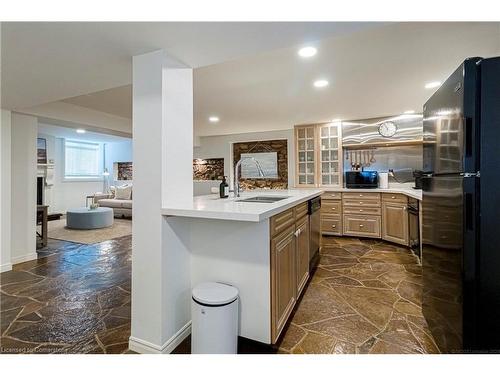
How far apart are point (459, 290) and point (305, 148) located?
14.1 feet

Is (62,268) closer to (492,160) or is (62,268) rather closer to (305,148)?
(492,160)

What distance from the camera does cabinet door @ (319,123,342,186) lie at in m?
5.06

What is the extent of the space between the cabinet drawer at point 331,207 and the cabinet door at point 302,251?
236 cm

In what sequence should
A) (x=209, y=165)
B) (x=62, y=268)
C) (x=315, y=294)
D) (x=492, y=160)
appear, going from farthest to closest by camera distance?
(x=209, y=165) → (x=62, y=268) → (x=315, y=294) → (x=492, y=160)

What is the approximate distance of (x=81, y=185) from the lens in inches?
315

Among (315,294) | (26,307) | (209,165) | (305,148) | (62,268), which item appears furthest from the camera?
(209,165)

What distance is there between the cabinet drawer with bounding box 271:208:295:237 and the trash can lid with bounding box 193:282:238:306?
45 centimetres

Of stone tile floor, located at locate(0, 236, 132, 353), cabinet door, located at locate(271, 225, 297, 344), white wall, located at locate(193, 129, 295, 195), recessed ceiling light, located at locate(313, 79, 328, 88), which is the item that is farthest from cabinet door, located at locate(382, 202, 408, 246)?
stone tile floor, located at locate(0, 236, 132, 353)

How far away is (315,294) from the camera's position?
2.43 metres

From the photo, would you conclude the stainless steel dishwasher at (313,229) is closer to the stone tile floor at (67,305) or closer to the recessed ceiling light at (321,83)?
the recessed ceiling light at (321,83)

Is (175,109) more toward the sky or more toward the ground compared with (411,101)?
more toward the ground

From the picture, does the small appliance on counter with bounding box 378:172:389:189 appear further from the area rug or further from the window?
the window
